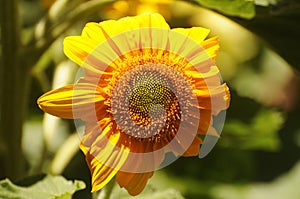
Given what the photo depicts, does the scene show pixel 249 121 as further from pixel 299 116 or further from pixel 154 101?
pixel 154 101

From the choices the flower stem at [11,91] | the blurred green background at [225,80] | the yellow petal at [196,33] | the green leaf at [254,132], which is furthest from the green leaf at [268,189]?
the yellow petal at [196,33]

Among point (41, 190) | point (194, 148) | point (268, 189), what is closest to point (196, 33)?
point (194, 148)

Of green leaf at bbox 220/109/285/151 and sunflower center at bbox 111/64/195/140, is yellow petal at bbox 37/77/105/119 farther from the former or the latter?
green leaf at bbox 220/109/285/151

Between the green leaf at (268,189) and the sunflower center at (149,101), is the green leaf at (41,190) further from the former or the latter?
the green leaf at (268,189)

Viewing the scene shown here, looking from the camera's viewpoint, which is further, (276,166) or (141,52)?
(276,166)

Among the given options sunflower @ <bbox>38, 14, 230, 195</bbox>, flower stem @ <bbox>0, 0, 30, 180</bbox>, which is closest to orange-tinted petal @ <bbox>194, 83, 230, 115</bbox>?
sunflower @ <bbox>38, 14, 230, 195</bbox>

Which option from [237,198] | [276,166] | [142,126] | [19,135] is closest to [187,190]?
[237,198]
